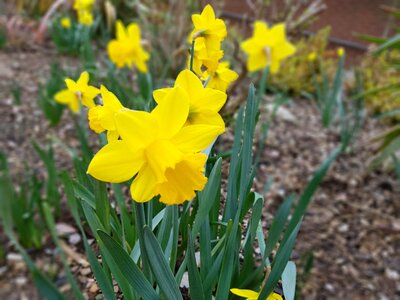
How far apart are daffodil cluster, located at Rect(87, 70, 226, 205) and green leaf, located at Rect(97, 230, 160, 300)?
8 centimetres

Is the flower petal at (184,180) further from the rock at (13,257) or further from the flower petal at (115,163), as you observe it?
the rock at (13,257)

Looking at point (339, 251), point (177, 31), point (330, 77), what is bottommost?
point (339, 251)

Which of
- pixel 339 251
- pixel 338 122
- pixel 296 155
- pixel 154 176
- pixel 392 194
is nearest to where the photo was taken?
pixel 154 176

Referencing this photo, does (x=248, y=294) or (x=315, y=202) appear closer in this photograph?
(x=248, y=294)

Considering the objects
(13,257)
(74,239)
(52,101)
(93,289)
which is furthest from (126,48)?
(93,289)

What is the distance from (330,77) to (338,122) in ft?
3.24

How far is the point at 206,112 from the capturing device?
65 cm

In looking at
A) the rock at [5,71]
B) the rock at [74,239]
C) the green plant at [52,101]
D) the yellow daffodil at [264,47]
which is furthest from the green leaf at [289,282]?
the rock at [5,71]

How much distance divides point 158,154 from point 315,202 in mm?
1915

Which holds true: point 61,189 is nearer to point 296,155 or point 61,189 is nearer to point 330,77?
point 296,155

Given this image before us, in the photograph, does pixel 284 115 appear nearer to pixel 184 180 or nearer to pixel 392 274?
pixel 392 274

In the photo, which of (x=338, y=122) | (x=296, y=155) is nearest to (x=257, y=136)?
(x=296, y=155)

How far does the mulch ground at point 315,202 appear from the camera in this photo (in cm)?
176

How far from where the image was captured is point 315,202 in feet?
7.75
